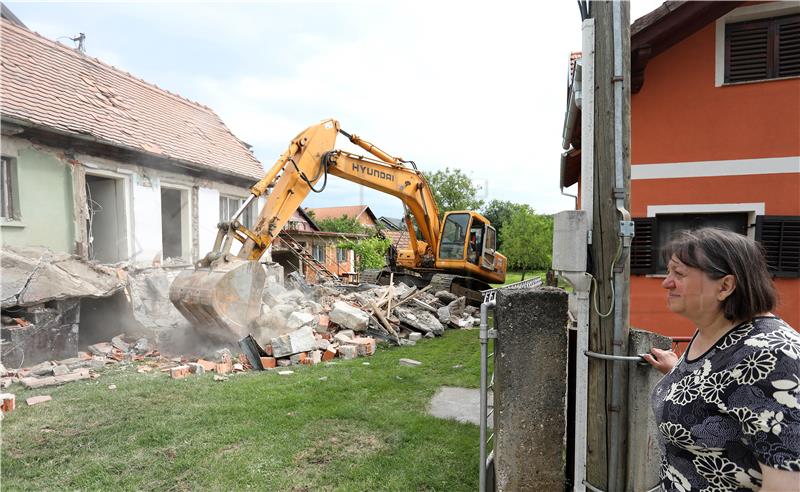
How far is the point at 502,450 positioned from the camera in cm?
268

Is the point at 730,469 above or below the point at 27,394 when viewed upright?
above

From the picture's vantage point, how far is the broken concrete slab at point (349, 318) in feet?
28.1

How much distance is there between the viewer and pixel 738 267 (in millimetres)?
1486

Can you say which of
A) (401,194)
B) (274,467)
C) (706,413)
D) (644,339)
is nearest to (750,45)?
(644,339)

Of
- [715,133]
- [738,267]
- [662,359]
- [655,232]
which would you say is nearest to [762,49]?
[715,133]

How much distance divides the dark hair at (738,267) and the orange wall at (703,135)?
4265 mm

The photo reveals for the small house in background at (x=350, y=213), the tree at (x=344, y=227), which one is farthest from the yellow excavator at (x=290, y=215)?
the small house in background at (x=350, y=213)

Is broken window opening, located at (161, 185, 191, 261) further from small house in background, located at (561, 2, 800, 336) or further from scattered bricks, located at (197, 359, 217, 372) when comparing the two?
small house in background, located at (561, 2, 800, 336)

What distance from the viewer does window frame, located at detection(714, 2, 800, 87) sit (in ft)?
15.8

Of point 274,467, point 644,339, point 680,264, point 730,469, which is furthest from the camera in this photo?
point 274,467

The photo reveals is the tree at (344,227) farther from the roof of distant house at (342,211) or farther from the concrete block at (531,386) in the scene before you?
the concrete block at (531,386)

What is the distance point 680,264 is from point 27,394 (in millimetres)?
7087

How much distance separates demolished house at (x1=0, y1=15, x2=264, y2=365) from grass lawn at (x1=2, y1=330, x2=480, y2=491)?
6.55ft

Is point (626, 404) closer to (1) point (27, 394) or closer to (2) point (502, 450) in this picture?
(2) point (502, 450)
